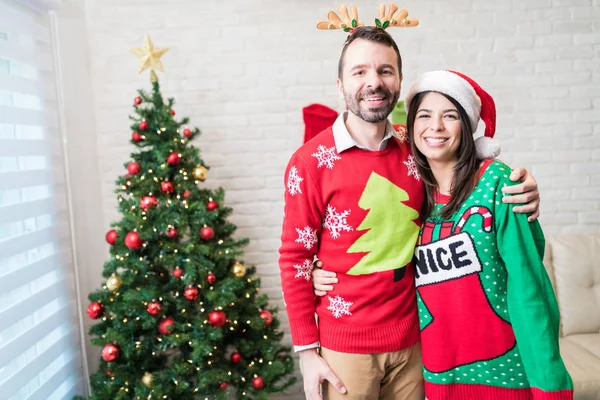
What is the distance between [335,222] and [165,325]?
1.12 metres

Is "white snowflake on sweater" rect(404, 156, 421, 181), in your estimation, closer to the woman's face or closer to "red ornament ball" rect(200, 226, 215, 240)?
the woman's face

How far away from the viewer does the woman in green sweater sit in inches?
49.8

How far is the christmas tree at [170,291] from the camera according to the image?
7.09ft

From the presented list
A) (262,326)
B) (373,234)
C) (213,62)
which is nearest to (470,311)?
(373,234)

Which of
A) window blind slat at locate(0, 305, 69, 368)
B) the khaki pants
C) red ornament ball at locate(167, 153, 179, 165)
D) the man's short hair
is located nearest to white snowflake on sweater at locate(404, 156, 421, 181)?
the man's short hair

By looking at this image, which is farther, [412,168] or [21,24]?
[21,24]

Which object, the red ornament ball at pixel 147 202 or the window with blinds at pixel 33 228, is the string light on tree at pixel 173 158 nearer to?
the red ornament ball at pixel 147 202

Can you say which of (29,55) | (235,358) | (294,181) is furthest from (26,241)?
(294,181)

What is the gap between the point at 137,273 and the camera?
7.34 feet

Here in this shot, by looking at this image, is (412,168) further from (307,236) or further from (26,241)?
(26,241)

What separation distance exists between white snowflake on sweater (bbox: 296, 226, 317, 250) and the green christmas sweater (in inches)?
12.3

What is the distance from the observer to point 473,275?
1337 millimetres

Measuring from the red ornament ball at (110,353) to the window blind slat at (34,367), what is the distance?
0.86 ft

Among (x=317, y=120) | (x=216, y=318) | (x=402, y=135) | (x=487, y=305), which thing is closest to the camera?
(x=487, y=305)
